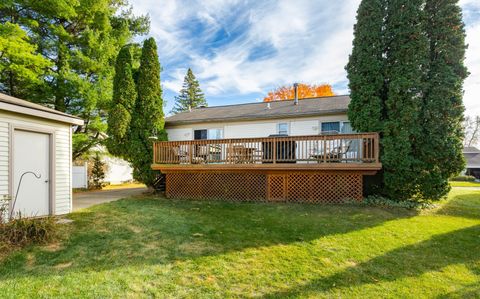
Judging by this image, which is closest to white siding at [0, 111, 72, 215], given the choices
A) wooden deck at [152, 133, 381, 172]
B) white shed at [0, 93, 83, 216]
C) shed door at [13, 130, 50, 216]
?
white shed at [0, 93, 83, 216]

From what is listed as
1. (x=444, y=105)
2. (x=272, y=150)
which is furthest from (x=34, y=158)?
(x=444, y=105)

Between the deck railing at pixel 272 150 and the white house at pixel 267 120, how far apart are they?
199 centimetres

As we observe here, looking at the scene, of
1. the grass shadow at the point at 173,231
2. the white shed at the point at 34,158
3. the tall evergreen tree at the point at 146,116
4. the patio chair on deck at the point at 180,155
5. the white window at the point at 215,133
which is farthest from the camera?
the white window at the point at 215,133

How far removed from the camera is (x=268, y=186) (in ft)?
29.2

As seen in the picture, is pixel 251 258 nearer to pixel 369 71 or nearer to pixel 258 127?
pixel 369 71

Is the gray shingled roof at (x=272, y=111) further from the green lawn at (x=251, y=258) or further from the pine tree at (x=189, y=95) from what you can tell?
the pine tree at (x=189, y=95)

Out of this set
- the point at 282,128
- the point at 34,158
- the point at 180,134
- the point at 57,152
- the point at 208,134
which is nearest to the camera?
the point at 34,158

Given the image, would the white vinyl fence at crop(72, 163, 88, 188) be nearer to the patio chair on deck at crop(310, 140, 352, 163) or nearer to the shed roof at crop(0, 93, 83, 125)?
the shed roof at crop(0, 93, 83, 125)

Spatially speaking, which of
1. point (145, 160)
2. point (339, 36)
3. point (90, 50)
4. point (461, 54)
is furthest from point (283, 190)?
point (90, 50)

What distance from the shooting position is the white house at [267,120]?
36.3ft

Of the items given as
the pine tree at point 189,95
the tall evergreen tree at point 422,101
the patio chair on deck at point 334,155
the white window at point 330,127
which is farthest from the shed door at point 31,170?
the pine tree at point 189,95

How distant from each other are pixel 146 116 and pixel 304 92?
63.4ft

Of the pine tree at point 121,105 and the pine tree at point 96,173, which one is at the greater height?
the pine tree at point 121,105

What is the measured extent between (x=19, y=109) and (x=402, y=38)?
37.6 ft
